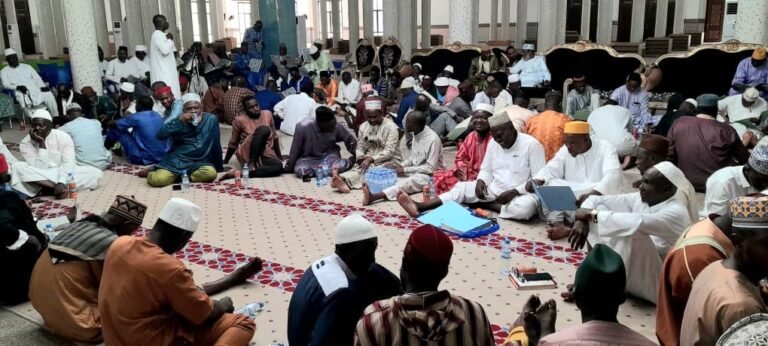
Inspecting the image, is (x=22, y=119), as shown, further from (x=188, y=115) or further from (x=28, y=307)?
(x=28, y=307)

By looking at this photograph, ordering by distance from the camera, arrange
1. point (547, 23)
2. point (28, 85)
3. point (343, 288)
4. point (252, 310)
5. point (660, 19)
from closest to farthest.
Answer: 1. point (343, 288)
2. point (252, 310)
3. point (28, 85)
4. point (547, 23)
5. point (660, 19)

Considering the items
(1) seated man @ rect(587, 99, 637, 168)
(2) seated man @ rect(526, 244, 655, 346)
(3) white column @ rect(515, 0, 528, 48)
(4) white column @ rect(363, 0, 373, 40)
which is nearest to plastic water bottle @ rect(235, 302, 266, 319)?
(2) seated man @ rect(526, 244, 655, 346)

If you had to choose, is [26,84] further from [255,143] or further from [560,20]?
[560,20]

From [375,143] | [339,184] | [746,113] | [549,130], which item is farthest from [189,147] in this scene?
[746,113]

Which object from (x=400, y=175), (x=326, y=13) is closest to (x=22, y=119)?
(x=400, y=175)

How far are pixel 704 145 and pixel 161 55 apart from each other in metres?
7.18

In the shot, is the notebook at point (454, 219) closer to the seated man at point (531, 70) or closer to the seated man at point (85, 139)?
the seated man at point (85, 139)

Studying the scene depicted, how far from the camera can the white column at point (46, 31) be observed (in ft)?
56.8

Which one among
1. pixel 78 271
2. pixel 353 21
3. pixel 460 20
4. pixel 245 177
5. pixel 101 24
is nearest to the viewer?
pixel 78 271

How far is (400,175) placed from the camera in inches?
248

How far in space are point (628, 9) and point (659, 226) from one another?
20.0 metres

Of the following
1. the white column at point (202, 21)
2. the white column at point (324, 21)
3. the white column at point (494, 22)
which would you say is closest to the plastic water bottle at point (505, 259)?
the white column at point (494, 22)

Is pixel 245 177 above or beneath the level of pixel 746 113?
beneath

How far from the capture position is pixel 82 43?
30.8 ft
